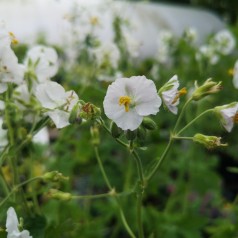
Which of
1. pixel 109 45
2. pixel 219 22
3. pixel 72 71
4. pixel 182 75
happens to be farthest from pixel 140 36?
pixel 109 45

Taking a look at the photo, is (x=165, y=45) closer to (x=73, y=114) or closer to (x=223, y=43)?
(x=223, y=43)

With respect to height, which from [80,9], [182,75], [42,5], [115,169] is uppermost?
[80,9]

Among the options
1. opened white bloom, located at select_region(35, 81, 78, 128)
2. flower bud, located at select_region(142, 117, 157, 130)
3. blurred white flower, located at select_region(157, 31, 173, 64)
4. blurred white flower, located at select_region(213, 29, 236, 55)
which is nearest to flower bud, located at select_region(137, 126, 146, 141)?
flower bud, located at select_region(142, 117, 157, 130)

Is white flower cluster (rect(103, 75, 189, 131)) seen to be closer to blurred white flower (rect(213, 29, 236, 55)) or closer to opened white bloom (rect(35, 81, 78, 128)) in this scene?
opened white bloom (rect(35, 81, 78, 128))

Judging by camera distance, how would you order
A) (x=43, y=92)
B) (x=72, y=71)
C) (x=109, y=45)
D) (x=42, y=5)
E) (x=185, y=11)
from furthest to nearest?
(x=185, y=11), (x=42, y=5), (x=72, y=71), (x=109, y=45), (x=43, y=92)

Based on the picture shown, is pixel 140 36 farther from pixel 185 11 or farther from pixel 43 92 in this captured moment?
pixel 43 92
